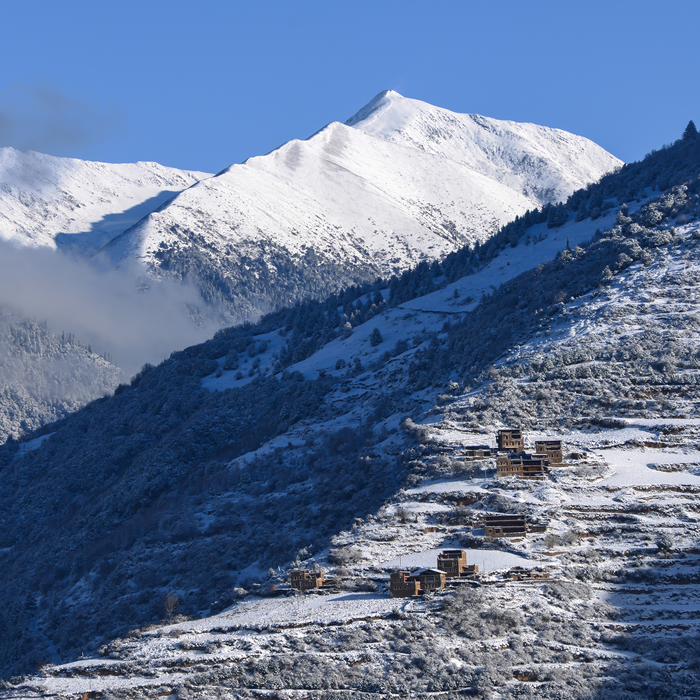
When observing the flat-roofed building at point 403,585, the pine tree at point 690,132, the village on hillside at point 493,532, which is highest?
the pine tree at point 690,132

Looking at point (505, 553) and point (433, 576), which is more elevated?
Result: point (505, 553)

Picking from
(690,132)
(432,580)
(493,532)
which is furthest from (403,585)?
(690,132)

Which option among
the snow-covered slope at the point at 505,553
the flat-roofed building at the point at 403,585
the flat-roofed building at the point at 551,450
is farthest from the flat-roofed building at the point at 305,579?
the flat-roofed building at the point at 551,450

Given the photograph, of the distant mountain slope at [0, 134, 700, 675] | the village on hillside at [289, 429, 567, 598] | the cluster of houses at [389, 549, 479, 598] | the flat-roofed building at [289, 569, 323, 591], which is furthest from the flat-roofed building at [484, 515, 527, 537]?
the flat-roofed building at [289, 569, 323, 591]

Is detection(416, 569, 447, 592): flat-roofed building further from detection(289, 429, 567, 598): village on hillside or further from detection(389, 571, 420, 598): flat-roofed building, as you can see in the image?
detection(389, 571, 420, 598): flat-roofed building

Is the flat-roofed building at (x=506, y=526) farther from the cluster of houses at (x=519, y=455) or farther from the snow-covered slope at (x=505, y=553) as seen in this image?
the cluster of houses at (x=519, y=455)

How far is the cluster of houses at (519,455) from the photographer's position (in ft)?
259

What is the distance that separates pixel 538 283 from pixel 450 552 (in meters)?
46.5

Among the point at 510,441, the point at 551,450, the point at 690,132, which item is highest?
the point at 690,132

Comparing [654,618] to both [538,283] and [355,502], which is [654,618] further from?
[538,283]

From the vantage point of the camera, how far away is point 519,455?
261ft

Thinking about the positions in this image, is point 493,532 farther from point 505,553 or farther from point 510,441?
point 510,441

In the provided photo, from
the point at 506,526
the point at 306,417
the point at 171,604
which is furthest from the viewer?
the point at 306,417

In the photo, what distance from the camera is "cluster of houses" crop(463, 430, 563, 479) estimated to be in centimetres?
7894
